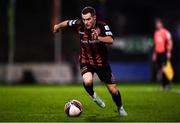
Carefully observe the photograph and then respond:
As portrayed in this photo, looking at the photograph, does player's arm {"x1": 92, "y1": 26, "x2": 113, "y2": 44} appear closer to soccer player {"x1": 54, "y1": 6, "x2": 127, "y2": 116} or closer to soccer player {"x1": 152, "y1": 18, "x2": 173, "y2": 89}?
soccer player {"x1": 54, "y1": 6, "x2": 127, "y2": 116}

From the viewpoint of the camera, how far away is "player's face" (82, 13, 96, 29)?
12.8 meters

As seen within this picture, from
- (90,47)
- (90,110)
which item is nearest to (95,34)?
(90,47)

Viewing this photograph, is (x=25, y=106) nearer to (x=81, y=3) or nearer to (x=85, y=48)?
(x=85, y=48)

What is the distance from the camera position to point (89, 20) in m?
12.8

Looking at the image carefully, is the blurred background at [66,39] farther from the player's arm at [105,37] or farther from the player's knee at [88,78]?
the player's arm at [105,37]

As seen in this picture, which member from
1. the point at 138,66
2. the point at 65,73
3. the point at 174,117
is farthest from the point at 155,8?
the point at 174,117

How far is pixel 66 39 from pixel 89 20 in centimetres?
2402

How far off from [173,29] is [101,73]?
2212 cm

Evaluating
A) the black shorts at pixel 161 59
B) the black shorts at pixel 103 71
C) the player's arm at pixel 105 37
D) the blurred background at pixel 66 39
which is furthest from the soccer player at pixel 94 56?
the blurred background at pixel 66 39

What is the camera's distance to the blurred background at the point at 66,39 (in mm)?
32562

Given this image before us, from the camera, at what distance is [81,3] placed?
37656 millimetres

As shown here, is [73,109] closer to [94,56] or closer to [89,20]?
[94,56]

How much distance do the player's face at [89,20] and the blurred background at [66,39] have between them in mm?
16758

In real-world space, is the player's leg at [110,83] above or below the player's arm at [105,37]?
below
